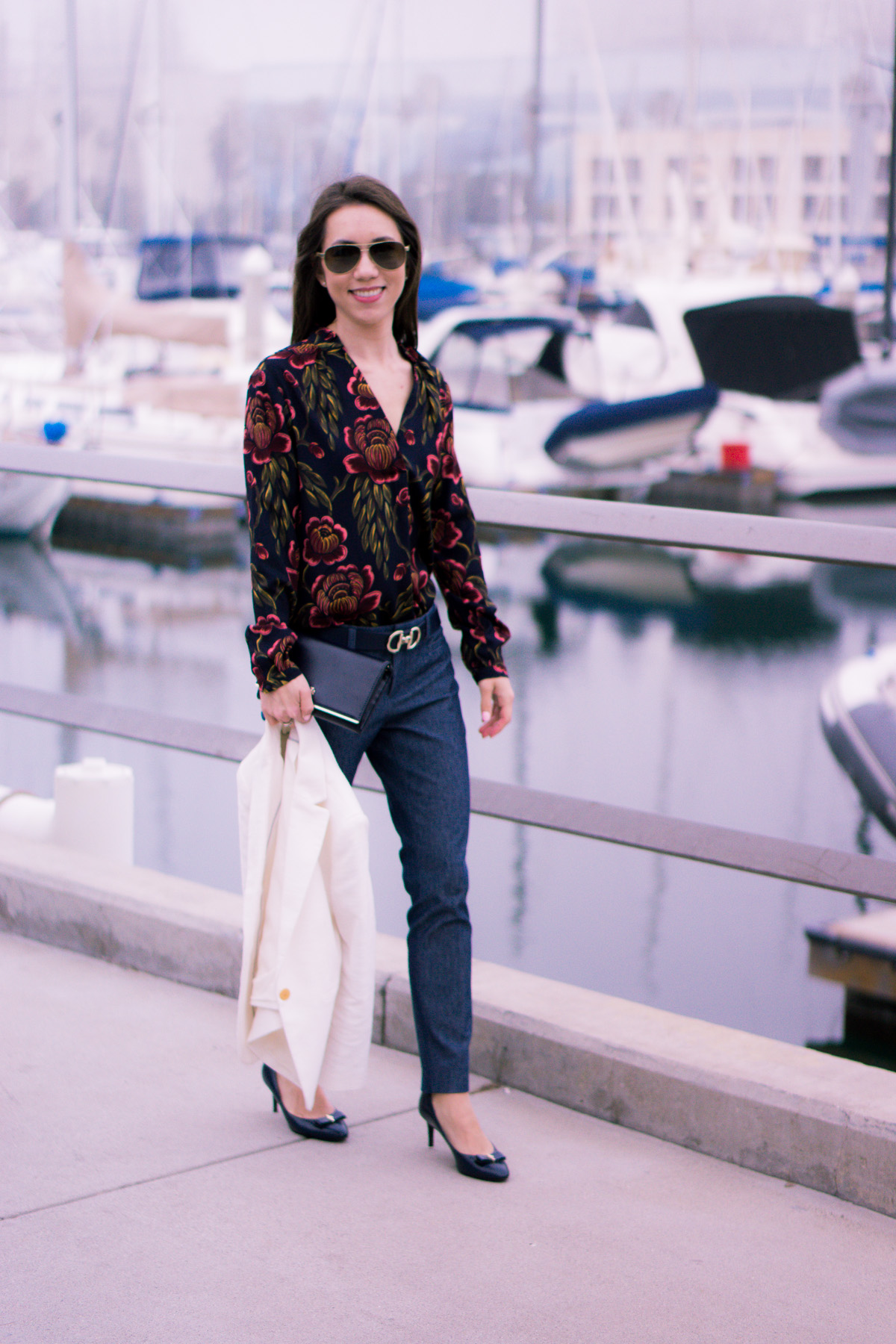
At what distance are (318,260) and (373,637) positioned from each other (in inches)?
25.3

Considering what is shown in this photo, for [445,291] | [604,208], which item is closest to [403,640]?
[445,291]

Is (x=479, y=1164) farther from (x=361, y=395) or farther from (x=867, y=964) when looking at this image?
(x=867, y=964)

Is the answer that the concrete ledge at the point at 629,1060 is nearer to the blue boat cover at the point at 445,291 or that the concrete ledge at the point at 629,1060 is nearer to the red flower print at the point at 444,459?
the red flower print at the point at 444,459

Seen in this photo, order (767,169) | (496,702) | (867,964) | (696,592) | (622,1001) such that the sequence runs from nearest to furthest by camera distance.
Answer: (496,702) → (622,1001) → (867,964) → (696,592) → (767,169)

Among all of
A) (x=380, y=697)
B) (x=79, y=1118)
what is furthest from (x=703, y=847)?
(x=79, y=1118)

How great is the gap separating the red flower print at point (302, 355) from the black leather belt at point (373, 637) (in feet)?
1.43

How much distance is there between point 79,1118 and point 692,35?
3899cm

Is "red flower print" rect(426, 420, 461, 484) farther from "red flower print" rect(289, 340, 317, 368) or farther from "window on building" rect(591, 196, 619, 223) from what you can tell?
"window on building" rect(591, 196, 619, 223)

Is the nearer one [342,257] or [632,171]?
[342,257]

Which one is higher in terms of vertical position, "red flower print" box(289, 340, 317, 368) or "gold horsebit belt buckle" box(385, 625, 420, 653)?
"red flower print" box(289, 340, 317, 368)

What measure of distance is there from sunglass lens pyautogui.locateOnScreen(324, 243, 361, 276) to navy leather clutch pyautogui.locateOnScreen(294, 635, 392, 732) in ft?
2.02

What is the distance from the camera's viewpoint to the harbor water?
9633 millimetres

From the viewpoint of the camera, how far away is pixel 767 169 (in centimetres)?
3634

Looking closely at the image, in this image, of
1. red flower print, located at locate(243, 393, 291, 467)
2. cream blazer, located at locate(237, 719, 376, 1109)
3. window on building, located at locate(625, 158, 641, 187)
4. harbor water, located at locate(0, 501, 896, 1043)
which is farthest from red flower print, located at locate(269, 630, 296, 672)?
window on building, located at locate(625, 158, 641, 187)
